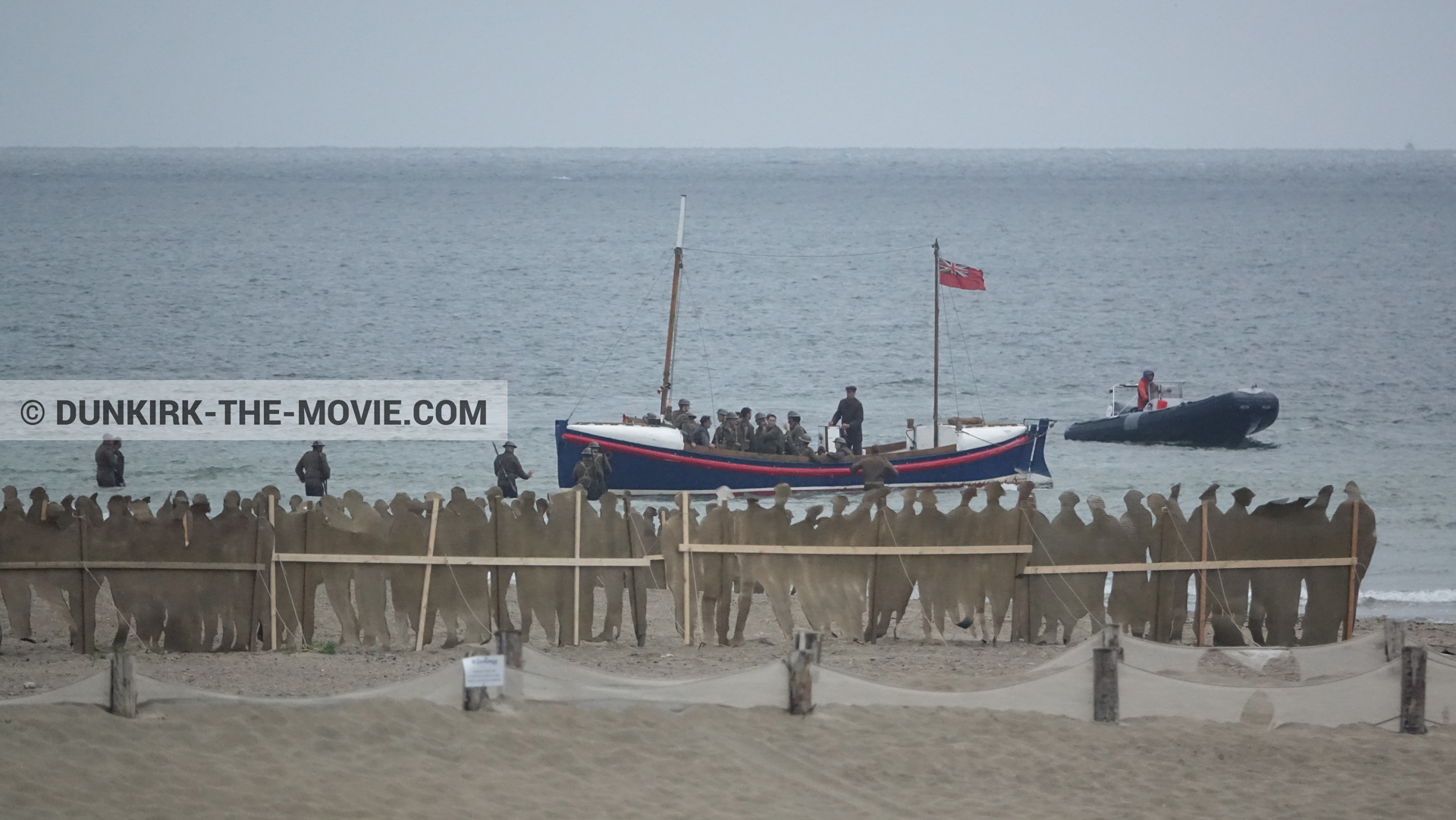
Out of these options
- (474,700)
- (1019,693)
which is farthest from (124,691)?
(1019,693)

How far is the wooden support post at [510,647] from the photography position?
32.2 feet

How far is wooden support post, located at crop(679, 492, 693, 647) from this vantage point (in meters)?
12.5

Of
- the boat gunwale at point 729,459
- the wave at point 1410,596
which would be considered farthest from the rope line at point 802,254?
the wave at point 1410,596

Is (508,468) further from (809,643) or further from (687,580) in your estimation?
(809,643)

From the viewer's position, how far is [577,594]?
41.2 feet

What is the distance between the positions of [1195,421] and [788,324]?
31.6 m

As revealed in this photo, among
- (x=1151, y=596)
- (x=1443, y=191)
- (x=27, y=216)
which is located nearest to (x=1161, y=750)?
(x=1151, y=596)

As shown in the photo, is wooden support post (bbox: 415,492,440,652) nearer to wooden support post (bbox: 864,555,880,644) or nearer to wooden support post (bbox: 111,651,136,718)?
wooden support post (bbox: 111,651,136,718)

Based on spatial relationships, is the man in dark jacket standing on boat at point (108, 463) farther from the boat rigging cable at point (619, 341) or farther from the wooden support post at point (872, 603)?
the boat rigging cable at point (619, 341)

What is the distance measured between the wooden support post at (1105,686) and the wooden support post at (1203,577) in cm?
274

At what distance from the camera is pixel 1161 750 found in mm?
9703

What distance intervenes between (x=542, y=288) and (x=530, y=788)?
71328mm

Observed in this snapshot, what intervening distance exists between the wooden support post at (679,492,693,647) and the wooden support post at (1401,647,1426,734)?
17.2ft

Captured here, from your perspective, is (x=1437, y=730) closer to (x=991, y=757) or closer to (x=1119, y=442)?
(x=991, y=757)
